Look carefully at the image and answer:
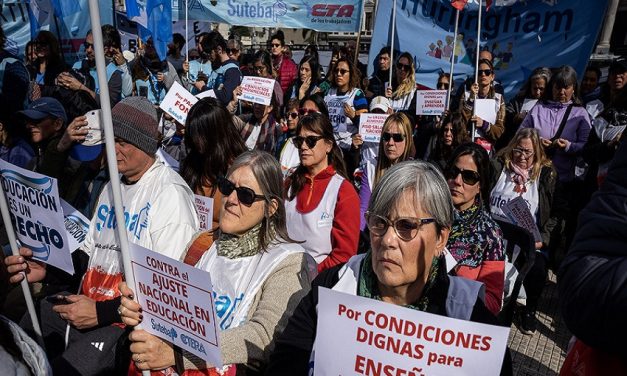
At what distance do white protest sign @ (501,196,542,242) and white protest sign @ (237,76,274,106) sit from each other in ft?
10.0

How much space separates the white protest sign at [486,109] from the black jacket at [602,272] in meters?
5.01

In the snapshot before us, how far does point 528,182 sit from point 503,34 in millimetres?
3593

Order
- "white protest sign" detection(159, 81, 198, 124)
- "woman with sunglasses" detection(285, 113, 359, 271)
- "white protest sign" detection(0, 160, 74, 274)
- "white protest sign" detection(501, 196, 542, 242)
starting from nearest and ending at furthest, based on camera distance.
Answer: "white protest sign" detection(0, 160, 74, 274) < "woman with sunglasses" detection(285, 113, 359, 271) < "white protest sign" detection(501, 196, 542, 242) < "white protest sign" detection(159, 81, 198, 124)

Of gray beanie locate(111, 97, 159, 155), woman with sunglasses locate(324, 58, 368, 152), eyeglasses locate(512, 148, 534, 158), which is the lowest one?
woman with sunglasses locate(324, 58, 368, 152)

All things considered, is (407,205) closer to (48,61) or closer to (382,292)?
(382,292)

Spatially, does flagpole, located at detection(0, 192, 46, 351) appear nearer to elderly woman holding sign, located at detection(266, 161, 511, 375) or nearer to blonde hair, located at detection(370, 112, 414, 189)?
elderly woman holding sign, located at detection(266, 161, 511, 375)

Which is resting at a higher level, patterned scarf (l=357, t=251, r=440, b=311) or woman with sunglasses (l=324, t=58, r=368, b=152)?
patterned scarf (l=357, t=251, r=440, b=311)

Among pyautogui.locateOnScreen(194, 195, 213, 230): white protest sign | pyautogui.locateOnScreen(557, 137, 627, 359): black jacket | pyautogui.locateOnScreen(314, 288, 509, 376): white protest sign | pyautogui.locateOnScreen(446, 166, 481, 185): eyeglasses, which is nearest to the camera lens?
pyautogui.locateOnScreen(557, 137, 627, 359): black jacket

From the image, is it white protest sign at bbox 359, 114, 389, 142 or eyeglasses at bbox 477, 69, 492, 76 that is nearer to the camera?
white protest sign at bbox 359, 114, 389, 142

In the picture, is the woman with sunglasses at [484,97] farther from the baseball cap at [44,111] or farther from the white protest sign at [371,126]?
the baseball cap at [44,111]

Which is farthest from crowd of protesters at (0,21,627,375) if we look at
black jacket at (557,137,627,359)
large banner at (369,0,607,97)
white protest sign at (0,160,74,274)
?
large banner at (369,0,607,97)

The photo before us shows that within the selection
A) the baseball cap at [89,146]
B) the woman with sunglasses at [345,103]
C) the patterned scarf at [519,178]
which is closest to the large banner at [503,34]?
the woman with sunglasses at [345,103]

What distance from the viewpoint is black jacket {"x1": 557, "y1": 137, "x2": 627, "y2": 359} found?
3.31ft

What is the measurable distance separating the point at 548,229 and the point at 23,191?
404 cm
